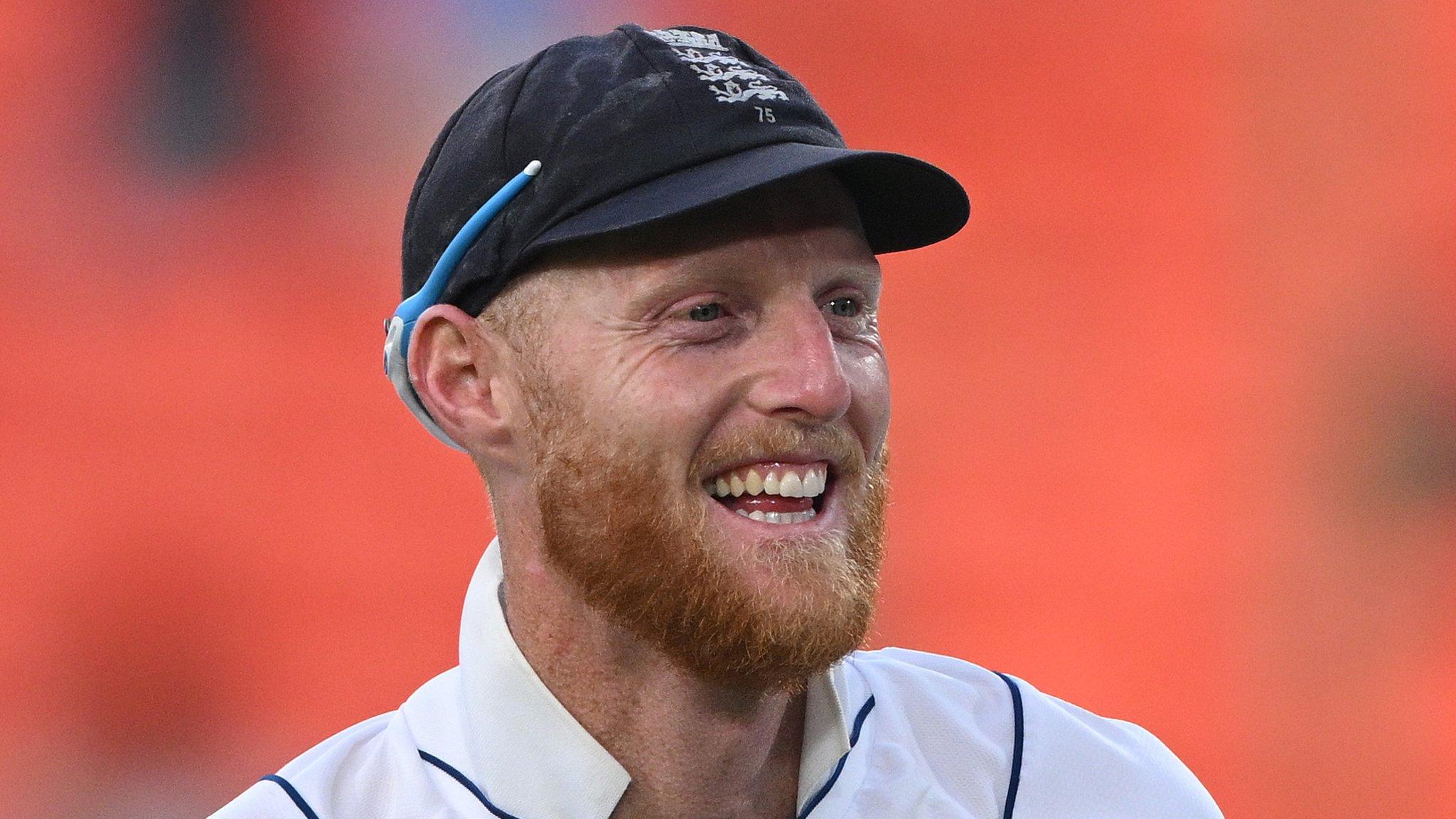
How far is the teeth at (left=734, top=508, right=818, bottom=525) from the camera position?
143 cm

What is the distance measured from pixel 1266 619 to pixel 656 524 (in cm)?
283

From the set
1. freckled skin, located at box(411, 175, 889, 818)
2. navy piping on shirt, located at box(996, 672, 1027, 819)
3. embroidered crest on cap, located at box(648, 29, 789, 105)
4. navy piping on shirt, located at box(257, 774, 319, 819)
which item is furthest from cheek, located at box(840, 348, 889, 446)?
navy piping on shirt, located at box(257, 774, 319, 819)

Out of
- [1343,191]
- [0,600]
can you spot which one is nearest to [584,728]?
[0,600]

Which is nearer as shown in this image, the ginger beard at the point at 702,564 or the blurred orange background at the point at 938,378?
the ginger beard at the point at 702,564

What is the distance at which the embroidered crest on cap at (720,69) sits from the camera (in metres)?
1.48

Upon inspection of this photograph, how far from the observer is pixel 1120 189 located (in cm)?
386

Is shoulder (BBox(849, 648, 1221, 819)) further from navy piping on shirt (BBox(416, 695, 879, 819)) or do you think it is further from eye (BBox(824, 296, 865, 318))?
eye (BBox(824, 296, 865, 318))

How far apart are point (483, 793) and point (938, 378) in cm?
249

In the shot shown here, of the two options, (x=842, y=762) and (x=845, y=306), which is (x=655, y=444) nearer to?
(x=845, y=306)

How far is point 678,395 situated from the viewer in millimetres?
1396

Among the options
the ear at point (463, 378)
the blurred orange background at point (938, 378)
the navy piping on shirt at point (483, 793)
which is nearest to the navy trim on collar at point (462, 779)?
the navy piping on shirt at point (483, 793)

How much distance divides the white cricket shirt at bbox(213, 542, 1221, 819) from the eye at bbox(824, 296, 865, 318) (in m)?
0.40

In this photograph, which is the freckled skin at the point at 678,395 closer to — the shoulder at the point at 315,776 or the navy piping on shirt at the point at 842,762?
the navy piping on shirt at the point at 842,762

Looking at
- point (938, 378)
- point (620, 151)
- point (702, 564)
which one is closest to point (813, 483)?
point (702, 564)
